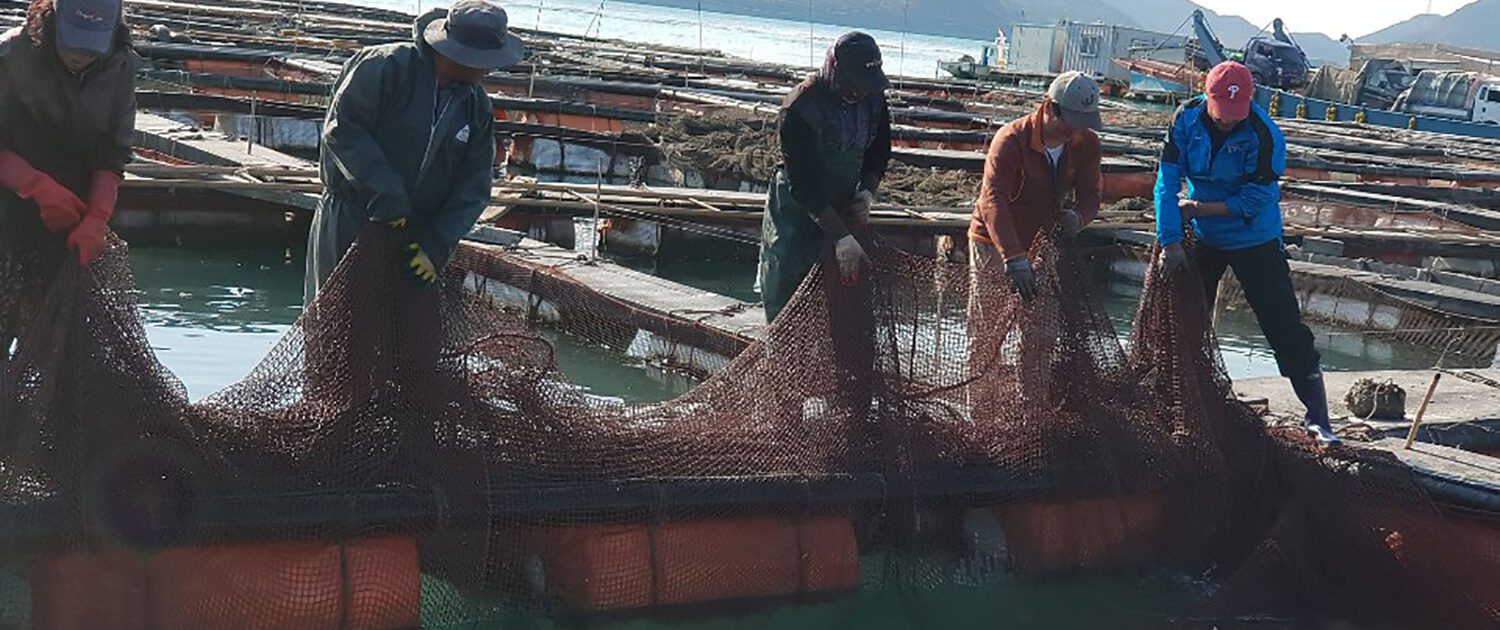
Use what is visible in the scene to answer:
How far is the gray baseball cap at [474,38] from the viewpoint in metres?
5.27

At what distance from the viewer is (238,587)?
15.8 ft

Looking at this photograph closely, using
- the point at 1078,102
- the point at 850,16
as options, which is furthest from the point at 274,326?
the point at 850,16

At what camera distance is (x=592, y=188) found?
13523 mm

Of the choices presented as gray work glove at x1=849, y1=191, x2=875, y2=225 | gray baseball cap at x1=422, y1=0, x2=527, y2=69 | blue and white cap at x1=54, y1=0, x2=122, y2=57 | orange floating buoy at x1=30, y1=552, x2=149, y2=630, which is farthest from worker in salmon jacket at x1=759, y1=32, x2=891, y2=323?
orange floating buoy at x1=30, y1=552, x2=149, y2=630

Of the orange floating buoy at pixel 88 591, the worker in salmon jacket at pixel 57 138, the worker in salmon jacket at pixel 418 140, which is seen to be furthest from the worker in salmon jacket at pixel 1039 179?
the orange floating buoy at pixel 88 591

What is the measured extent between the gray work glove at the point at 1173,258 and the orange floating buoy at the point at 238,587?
10.6 feet

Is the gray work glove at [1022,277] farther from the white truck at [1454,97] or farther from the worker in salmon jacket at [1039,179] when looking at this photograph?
the white truck at [1454,97]

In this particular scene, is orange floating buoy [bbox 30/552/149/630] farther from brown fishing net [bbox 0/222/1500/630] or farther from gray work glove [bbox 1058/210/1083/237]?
gray work glove [bbox 1058/210/1083/237]

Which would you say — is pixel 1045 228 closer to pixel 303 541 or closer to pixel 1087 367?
pixel 1087 367

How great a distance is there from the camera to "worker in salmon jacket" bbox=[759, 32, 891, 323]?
6215mm

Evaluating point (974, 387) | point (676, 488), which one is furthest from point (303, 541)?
point (974, 387)

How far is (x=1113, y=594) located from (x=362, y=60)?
341 centimetres

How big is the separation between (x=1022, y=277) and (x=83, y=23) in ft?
11.4

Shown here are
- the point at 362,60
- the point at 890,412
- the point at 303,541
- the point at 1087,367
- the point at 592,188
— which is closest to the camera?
the point at 303,541
